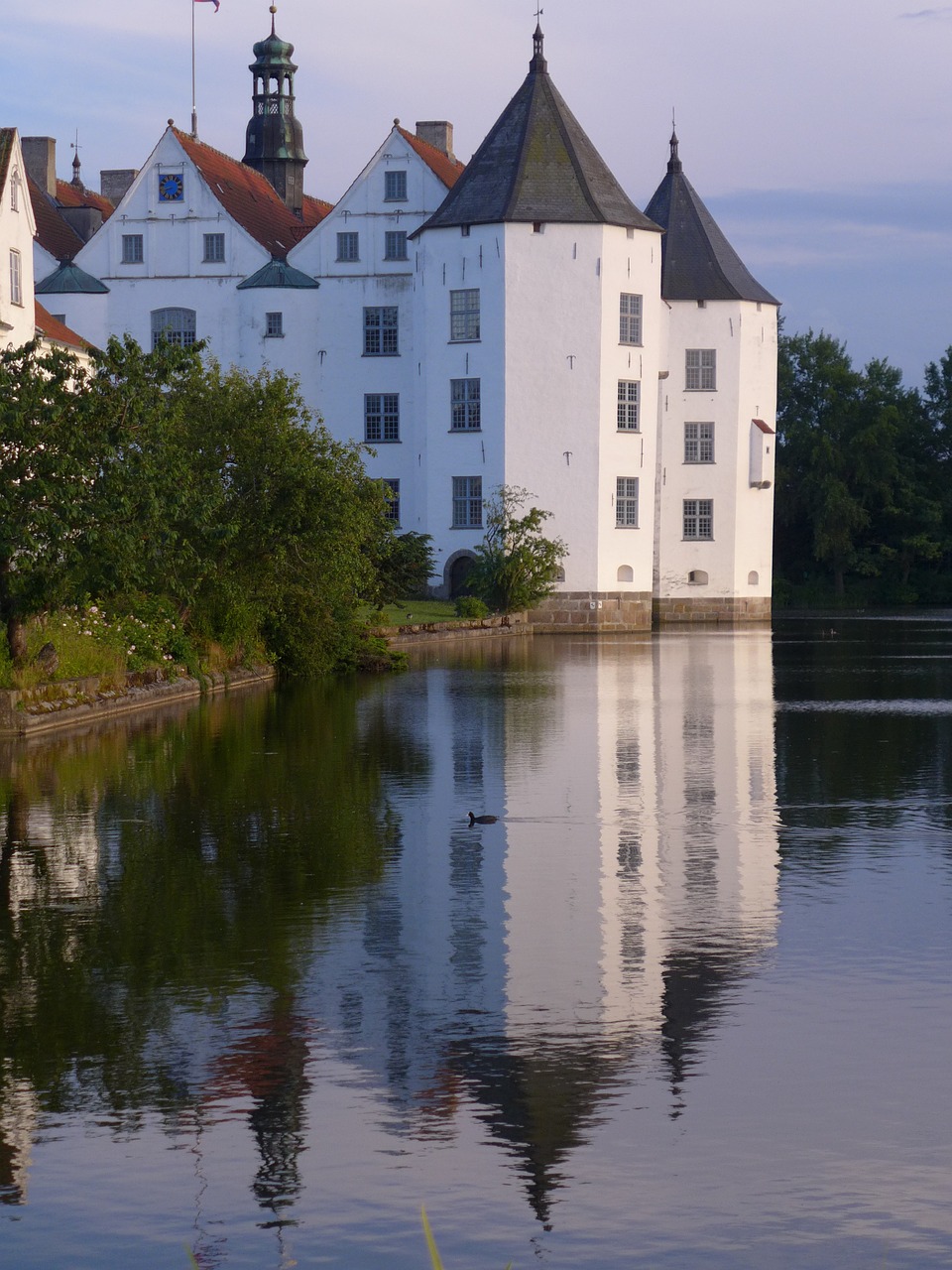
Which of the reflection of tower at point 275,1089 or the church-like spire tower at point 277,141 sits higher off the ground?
the church-like spire tower at point 277,141

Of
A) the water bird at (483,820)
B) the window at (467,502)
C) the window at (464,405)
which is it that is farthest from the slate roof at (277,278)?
the water bird at (483,820)

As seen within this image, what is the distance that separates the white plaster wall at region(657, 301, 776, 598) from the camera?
68.6 meters

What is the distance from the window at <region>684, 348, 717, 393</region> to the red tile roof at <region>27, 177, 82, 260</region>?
75.7ft

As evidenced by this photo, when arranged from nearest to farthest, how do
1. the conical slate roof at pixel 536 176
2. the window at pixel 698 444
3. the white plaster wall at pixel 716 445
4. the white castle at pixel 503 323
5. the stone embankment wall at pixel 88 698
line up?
the stone embankment wall at pixel 88 698 < the conical slate roof at pixel 536 176 < the white castle at pixel 503 323 < the white plaster wall at pixel 716 445 < the window at pixel 698 444

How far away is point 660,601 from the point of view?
6950 centimetres

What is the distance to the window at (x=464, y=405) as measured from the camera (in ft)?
203

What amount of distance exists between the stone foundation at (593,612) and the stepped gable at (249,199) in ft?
60.1

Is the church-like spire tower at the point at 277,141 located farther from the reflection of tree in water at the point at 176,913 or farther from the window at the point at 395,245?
the reflection of tree in water at the point at 176,913

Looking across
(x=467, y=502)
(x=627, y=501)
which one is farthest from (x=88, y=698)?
(x=627, y=501)

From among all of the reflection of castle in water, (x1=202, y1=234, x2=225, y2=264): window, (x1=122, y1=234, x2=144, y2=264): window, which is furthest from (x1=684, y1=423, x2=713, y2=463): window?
the reflection of castle in water

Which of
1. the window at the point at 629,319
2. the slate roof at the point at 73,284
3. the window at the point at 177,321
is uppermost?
the slate roof at the point at 73,284

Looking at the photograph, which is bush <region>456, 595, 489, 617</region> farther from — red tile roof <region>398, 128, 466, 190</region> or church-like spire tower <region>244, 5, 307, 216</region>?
church-like spire tower <region>244, 5, 307, 216</region>

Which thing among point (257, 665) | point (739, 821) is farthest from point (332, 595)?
point (739, 821)

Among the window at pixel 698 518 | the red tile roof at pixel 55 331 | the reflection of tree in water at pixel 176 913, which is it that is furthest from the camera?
the window at pixel 698 518
